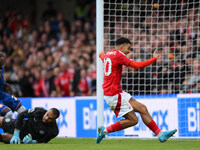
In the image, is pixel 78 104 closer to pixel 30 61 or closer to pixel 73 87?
pixel 73 87

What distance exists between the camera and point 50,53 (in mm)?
15758

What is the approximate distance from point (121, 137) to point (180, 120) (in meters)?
1.38

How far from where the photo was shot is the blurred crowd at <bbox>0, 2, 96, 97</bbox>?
13711 millimetres

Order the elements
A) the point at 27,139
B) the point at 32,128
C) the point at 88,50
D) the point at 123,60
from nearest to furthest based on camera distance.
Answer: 1. the point at 123,60
2. the point at 27,139
3. the point at 32,128
4. the point at 88,50

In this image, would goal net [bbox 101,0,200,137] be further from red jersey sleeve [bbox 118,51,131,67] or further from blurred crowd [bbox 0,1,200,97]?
red jersey sleeve [bbox 118,51,131,67]

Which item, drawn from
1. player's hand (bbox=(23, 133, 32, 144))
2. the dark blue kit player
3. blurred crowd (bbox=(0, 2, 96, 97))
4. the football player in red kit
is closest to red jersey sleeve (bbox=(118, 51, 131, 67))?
the football player in red kit

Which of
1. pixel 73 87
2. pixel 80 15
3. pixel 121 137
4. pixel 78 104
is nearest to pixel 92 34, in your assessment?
pixel 80 15

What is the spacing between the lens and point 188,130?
34.7ft

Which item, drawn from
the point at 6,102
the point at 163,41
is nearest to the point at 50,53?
the point at 163,41

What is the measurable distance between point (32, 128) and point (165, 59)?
409cm

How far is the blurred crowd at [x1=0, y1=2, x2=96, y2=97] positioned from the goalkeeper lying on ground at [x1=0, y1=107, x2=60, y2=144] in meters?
4.85

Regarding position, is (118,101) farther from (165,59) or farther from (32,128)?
(165,59)

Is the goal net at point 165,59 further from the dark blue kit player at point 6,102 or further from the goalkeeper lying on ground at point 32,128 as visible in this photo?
the goalkeeper lying on ground at point 32,128

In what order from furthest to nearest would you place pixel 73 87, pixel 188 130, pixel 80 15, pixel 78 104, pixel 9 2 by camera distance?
pixel 9 2
pixel 80 15
pixel 73 87
pixel 78 104
pixel 188 130
